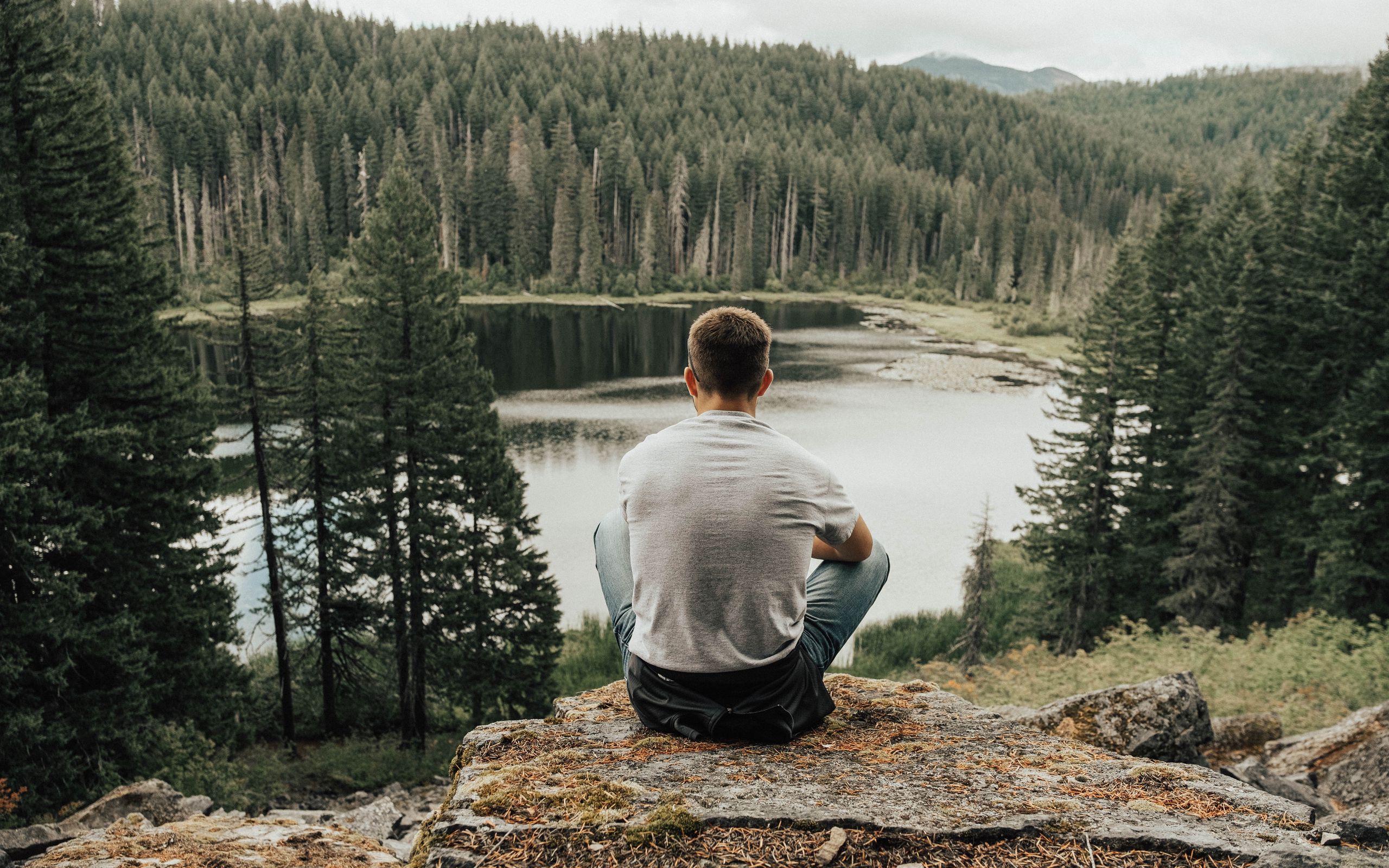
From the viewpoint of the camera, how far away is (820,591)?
4102mm

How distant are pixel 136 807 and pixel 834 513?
22.5 feet

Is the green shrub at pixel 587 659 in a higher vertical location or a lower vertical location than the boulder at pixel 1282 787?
lower

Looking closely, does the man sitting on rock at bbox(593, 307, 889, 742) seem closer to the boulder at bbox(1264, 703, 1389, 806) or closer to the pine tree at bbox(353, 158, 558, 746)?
the boulder at bbox(1264, 703, 1389, 806)

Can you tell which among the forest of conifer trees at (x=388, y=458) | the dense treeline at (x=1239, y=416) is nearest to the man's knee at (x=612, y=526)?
the forest of conifer trees at (x=388, y=458)

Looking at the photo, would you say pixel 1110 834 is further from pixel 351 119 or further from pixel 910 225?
pixel 351 119

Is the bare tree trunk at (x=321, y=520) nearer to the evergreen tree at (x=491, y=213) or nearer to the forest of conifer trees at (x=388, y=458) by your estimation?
the forest of conifer trees at (x=388, y=458)

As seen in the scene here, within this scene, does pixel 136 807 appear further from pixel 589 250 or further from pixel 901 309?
pixel 901 309

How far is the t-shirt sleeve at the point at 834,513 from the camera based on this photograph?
3.53m

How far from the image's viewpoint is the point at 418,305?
1756cm

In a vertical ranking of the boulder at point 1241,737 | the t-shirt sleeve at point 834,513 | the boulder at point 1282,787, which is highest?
the t-shirt sleeve at point 834,513

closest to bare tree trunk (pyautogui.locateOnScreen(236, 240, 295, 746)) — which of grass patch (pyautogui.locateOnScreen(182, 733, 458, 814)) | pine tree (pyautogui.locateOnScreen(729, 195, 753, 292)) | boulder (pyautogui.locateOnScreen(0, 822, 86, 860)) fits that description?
Result: grass patch (pyautogui.locateOnScreen(182, 733, 458, 814))

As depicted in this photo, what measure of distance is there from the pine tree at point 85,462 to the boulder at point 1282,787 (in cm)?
1294

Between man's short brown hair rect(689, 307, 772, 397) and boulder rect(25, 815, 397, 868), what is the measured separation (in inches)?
120

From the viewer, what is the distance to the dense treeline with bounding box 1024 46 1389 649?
17.9 meters
